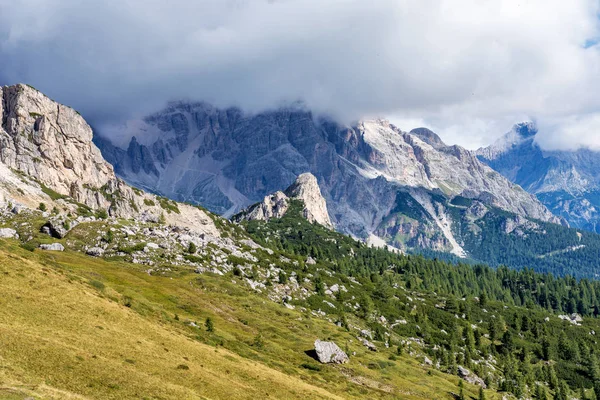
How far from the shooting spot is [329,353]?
11969cm

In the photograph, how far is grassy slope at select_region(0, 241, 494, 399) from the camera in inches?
1922

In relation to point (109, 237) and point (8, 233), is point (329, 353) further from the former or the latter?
point (8, 233)

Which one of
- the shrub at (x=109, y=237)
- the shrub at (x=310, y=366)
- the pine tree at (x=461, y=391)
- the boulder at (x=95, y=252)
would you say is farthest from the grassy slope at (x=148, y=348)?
the shrub at (x=109, y=237)

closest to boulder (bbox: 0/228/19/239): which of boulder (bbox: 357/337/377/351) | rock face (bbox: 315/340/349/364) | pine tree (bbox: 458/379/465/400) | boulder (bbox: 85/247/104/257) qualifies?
boulder (bbox: 85/247/104/257)

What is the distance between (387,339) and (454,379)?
35303mm

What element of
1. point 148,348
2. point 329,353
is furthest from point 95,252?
point 148,348

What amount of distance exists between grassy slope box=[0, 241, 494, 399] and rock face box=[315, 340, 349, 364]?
2911 millimetres

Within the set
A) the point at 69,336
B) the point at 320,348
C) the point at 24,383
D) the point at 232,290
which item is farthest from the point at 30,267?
the point at 232,290

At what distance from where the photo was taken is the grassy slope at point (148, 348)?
48812mm

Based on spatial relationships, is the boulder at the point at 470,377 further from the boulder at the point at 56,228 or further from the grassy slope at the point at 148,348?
the boulder at the point at 56,228

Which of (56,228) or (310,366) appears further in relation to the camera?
(56,228)

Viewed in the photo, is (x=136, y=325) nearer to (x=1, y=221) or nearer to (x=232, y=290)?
(x=232, y=290)

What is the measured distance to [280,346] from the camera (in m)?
117

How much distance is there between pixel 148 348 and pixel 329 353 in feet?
210
